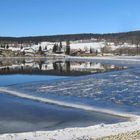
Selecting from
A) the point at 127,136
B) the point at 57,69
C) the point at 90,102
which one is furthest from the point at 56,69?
the point at 127,136

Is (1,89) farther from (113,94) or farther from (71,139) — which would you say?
(71,139)

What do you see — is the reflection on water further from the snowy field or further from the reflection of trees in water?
the snowy field

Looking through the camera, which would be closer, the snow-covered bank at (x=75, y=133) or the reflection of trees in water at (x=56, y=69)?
the snow-covered bank at (x=75, y=133)

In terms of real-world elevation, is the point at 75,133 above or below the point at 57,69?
above

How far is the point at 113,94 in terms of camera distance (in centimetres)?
Result: 2216

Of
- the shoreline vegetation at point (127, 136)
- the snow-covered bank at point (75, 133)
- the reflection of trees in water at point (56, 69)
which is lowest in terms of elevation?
the reflection of trees in water at point (56, 69)

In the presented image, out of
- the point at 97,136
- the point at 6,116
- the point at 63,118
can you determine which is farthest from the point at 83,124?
the point at 6,116

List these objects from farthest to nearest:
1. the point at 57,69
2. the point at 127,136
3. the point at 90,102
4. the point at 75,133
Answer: the point at 57,69 → the point at 90,102 → the point at 75,133 → the point at 127,136

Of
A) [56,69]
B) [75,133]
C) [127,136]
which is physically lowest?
[56,69]

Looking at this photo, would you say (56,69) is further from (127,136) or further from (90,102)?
(127,136)

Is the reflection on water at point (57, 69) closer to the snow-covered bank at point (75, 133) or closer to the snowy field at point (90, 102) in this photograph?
the snowy field at point (90, 102)

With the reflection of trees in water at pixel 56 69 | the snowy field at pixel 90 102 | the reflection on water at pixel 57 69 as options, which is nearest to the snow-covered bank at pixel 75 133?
the snowy field at pixel 90 102

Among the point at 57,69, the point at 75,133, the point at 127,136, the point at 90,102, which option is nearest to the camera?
the point at 127,136

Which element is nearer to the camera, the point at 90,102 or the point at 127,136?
the point at 127,136
